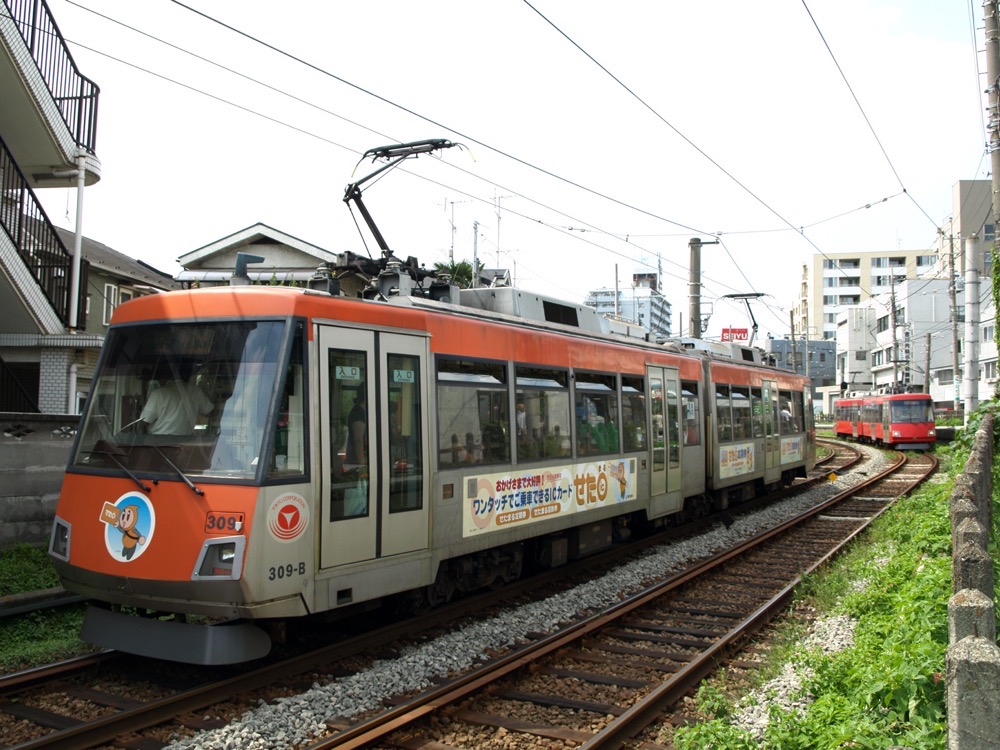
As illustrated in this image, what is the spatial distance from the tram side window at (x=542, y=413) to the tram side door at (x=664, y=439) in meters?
2.81

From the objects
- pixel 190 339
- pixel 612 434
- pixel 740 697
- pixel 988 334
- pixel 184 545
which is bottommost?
pixel 740 697

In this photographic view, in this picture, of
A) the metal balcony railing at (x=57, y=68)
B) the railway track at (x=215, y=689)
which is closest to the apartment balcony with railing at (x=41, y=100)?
the metal balcony railing at (x=57, y=68)

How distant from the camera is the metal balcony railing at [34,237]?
1177cm

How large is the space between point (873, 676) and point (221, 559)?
166 inches

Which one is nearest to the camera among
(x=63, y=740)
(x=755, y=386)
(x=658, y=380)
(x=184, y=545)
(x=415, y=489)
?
(x=63, y=740)

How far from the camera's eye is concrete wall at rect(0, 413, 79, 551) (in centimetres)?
947

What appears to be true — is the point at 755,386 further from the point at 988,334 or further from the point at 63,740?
the point at 988,334

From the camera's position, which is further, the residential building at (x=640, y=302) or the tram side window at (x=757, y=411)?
the residential building at (x=640, y=302)

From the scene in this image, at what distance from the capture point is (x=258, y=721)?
5426mm

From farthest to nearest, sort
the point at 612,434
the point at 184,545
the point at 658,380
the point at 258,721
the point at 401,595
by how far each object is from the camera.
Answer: the point at 658,380 < the point at 612,434 < the point at 401,595 < the point at 184,545 < the point at 258,721

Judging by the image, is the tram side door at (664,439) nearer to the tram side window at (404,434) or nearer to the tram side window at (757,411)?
the tram side window at (757,411)

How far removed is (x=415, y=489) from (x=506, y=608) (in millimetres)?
2165

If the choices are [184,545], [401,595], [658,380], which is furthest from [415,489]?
[658,380]

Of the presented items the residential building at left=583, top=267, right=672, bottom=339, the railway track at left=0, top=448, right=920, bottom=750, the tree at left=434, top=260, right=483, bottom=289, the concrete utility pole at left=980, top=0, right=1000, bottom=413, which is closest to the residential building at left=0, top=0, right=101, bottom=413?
the railway track at left=0, top=448, right=920, bottom=750
